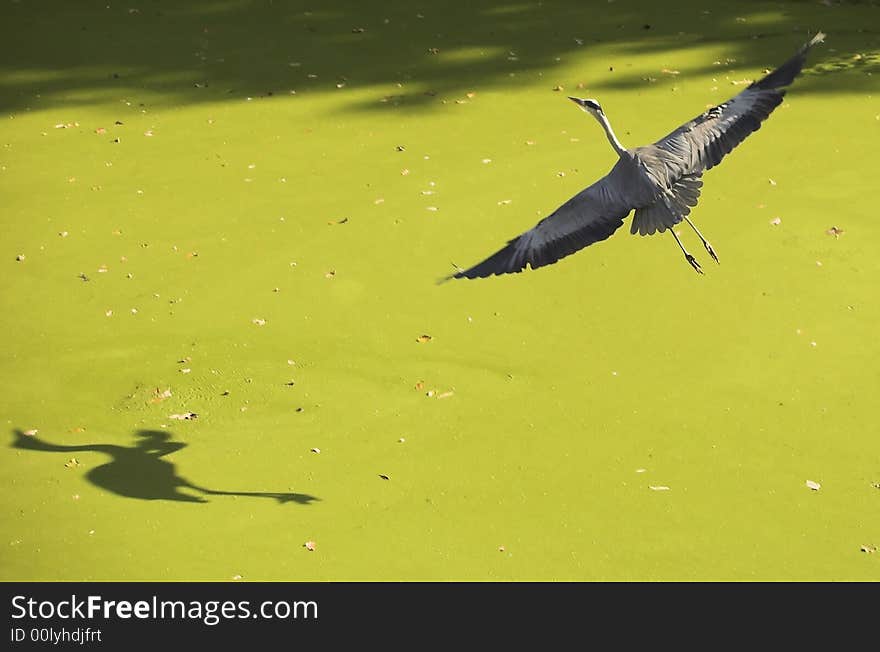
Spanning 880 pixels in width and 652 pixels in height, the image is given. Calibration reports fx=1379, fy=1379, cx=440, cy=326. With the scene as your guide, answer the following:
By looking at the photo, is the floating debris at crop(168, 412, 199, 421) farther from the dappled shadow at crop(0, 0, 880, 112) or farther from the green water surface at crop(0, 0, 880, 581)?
the dappled shadow at crop(0, 0, 880, 112)

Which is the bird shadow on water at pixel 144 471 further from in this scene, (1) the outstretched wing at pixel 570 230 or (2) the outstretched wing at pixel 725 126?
(2) the outstretched wing at pixel 725 126

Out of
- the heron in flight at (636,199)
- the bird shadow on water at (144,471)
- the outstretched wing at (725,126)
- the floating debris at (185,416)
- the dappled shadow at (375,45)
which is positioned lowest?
the bird shadow on water at (144,471)

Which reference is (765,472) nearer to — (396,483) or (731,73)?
(396,483)

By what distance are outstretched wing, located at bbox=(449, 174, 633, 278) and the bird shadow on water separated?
1268 millimetres

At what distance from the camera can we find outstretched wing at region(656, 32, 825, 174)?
543 cm

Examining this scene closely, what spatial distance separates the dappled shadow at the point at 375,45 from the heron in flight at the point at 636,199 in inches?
144

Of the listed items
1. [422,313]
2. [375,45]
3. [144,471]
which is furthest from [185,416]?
[375,45]

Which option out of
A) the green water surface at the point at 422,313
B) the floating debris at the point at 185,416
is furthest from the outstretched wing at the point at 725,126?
the floating debris at the point at 185,416

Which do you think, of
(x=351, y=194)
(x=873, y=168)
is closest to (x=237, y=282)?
(x=351, y=194)

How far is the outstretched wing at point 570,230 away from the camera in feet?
17.1

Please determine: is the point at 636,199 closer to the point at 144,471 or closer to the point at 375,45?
the point at 144,471

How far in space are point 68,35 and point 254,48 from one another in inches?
56.7

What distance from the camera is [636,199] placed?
5258 millimetres

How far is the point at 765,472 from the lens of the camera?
218 inches
